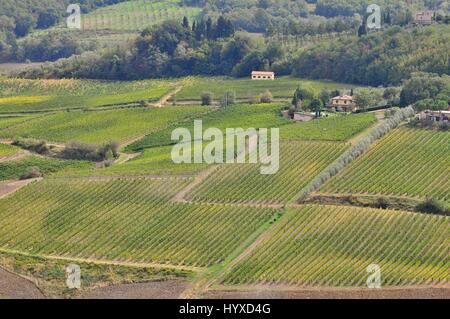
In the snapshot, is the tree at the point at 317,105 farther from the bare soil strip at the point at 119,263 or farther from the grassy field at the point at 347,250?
the bare soil strip at the point at 119,263

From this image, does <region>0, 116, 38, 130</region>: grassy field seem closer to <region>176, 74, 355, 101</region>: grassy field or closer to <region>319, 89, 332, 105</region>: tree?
<region>176, 74, 355, 101</region>: grassy field

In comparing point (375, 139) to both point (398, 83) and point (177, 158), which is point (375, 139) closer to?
point (177, 158)

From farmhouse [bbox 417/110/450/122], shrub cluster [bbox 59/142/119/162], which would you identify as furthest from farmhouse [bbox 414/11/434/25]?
shrub cluster [bbox 59/142/119/162]

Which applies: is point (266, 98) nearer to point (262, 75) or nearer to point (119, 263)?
point (262, 75)

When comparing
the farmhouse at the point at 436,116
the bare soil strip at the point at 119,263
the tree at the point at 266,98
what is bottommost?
the bare soil strip at the point at 119,263

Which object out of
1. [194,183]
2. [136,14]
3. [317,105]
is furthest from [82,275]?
[136,14]

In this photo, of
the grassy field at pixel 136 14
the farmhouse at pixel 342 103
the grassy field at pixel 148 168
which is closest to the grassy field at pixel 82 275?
the grassy field at pixel 148 168
